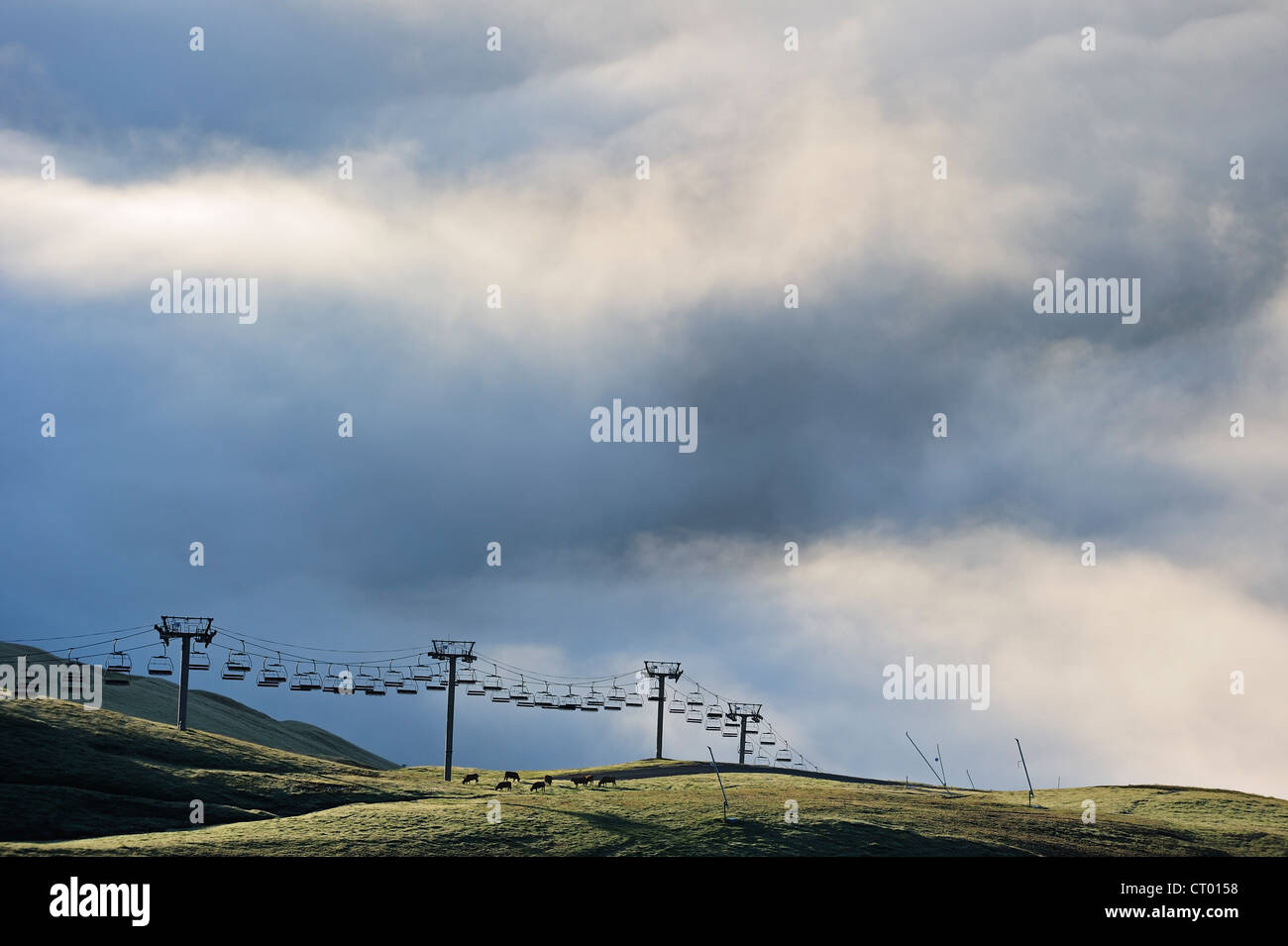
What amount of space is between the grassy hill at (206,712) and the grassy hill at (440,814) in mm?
32215

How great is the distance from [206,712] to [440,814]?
90114 millimetres

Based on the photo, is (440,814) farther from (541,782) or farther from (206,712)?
(206,712)

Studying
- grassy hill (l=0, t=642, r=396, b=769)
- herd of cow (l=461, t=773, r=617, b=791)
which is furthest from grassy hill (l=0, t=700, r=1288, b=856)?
grassy hill (l=0, t=642, r=396, b=769)

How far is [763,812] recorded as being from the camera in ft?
275

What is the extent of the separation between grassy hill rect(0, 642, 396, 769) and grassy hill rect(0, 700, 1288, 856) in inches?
1268

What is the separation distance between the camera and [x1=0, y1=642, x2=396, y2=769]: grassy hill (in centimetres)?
14450

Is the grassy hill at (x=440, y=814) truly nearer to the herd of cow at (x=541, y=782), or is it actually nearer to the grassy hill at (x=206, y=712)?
the herd of cow at (x=541, y=782)

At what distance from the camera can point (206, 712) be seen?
159 metres

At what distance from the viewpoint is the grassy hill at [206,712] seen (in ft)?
474
